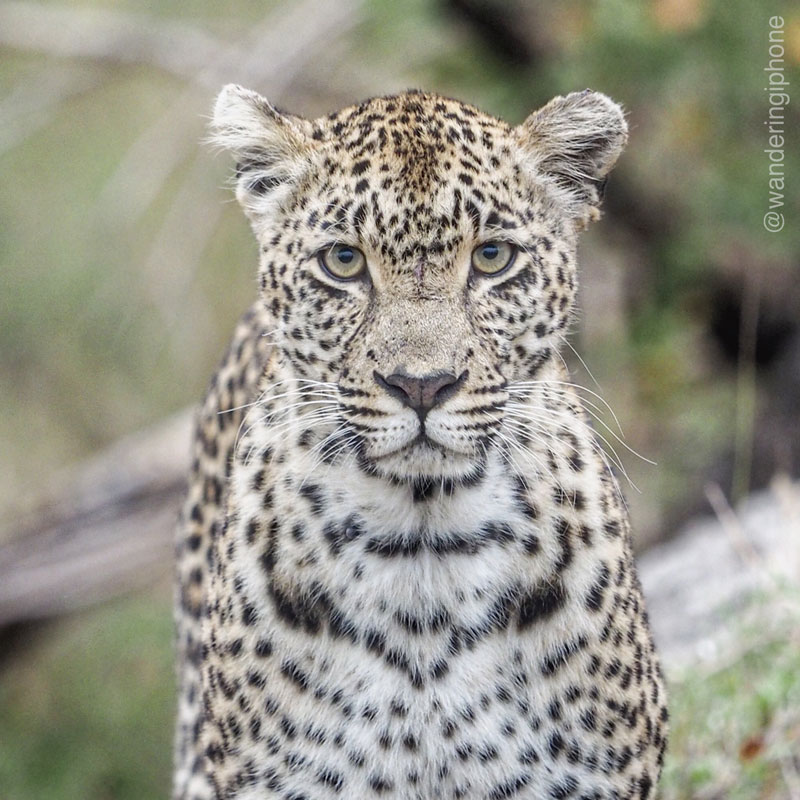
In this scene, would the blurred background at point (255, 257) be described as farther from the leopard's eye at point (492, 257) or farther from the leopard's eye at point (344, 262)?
the leopard's eye at point (344, 262)

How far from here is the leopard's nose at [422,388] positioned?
4410 mm

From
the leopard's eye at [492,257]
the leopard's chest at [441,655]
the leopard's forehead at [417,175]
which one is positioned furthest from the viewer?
the leopard's chest at [441,655]

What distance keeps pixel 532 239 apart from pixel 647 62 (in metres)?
6.72

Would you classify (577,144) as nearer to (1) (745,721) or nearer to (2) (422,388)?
(2) (422,388)

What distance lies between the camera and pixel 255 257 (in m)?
13.0

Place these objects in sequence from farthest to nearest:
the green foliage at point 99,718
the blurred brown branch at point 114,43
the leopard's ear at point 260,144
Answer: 1. the green foliage at point 99,718
2. the blurred brown branch at point 114,43
3. the leopard's ear at point 260,144

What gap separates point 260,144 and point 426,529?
1479mm

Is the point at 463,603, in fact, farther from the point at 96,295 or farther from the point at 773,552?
the point at 96,295

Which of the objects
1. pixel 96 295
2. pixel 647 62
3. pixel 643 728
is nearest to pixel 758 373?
pixel 647 62

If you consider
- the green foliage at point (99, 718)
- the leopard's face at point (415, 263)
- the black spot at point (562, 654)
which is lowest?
the green foliage at point (99, 718)

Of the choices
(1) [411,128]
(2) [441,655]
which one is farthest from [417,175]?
(2) [441,655]

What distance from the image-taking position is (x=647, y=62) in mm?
11227

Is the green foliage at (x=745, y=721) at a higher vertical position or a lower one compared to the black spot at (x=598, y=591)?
lower

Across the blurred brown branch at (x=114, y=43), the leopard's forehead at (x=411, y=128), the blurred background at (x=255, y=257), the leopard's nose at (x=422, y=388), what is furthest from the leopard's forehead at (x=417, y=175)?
the blurred brown branch at (x=114, y=43)
